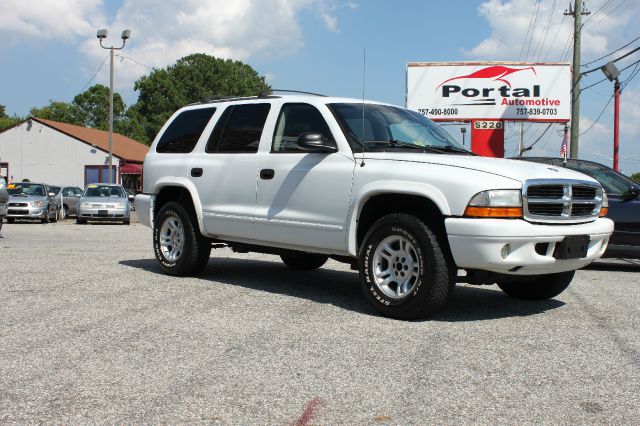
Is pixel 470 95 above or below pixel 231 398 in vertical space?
above

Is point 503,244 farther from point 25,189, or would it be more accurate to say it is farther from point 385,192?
point 25,189

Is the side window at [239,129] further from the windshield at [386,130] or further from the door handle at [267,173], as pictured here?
the windshield at [386,130]

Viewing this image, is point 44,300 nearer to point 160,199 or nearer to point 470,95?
point 160,199

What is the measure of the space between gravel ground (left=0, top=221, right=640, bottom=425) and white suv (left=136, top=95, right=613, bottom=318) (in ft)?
1.39

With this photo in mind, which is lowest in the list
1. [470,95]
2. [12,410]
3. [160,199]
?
[12,410]

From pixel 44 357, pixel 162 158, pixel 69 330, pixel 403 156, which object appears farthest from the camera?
pixel 162 158

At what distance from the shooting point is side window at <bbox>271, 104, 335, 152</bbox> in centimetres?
679

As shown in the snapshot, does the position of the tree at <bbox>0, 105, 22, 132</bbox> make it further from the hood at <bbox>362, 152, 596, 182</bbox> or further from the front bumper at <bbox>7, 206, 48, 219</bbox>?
the hood at <bbox>362, 152, 596, 182</bbox>

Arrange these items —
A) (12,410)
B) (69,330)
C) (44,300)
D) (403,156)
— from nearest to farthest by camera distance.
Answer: (12,410)
(69,330)
(403,156)
(44,300)

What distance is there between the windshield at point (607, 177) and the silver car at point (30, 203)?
18.1 meters

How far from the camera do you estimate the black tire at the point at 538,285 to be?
668cm

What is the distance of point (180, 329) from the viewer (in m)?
5.37

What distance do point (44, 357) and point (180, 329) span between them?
3.53 ft

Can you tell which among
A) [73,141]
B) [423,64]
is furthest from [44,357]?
[73,141]
